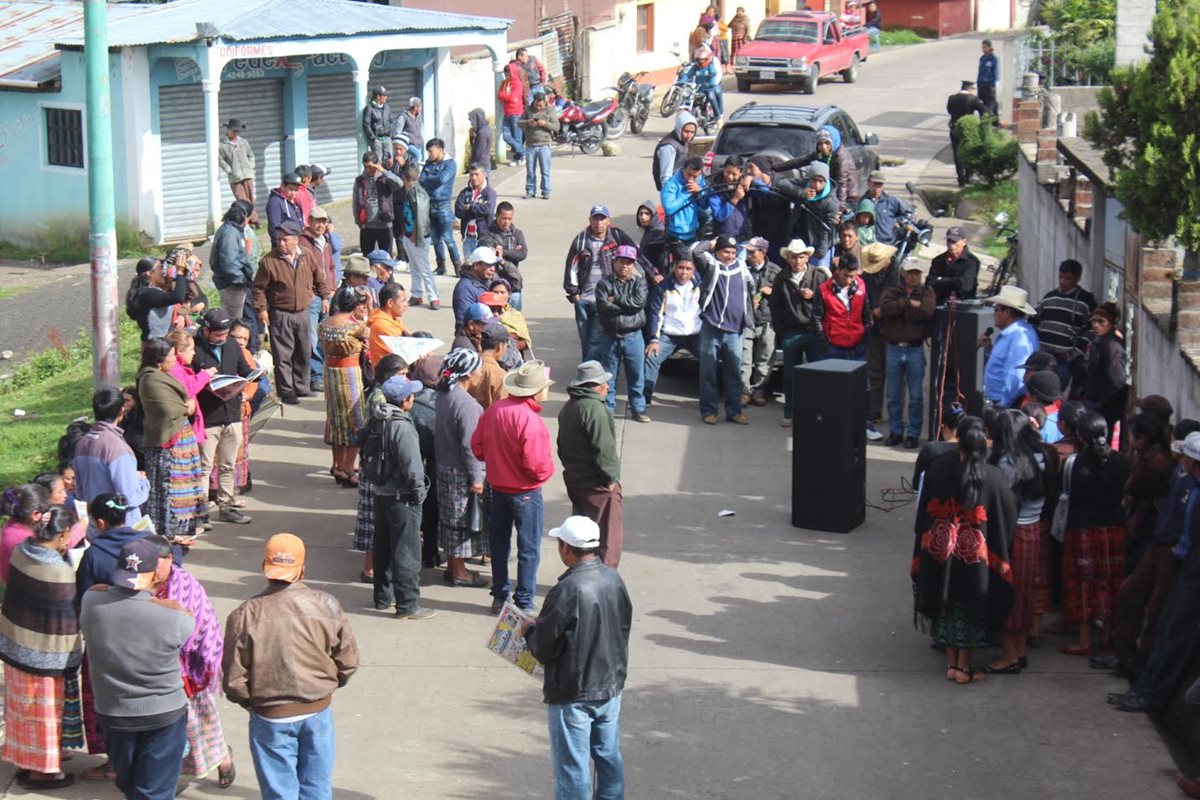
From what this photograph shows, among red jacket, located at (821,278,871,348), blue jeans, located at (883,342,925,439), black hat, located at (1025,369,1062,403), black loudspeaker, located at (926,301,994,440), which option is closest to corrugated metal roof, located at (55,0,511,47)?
red jacket, located at (821,278,871,348)

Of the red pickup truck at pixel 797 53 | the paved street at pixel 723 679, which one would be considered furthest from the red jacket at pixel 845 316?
the red pickup truck at pixel 797 53

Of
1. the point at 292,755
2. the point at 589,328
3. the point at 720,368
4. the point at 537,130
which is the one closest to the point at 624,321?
the point at 589,328

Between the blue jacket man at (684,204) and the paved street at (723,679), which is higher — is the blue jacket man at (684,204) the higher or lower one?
the higher one

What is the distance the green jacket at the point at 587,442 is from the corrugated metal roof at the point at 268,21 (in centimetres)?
1372

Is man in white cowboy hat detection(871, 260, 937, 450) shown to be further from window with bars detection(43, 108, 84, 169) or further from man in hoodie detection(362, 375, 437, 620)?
window with bars detection(43, 108, 84, 169)

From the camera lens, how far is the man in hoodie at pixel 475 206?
59.4ft

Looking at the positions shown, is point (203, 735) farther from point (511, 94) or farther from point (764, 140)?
point (511, 94)

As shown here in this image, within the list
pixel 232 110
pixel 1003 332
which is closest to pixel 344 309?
pixel 1003 332

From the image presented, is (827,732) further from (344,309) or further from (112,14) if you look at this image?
(112,14)

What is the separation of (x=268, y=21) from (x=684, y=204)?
9.86m

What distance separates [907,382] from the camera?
14758mm

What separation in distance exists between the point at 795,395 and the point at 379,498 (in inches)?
144

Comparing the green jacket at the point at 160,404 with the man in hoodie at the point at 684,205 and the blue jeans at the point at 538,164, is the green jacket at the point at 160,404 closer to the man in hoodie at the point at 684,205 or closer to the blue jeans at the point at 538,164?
the man in hoodie at the point at 684,205

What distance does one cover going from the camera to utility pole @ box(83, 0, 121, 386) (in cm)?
1075
